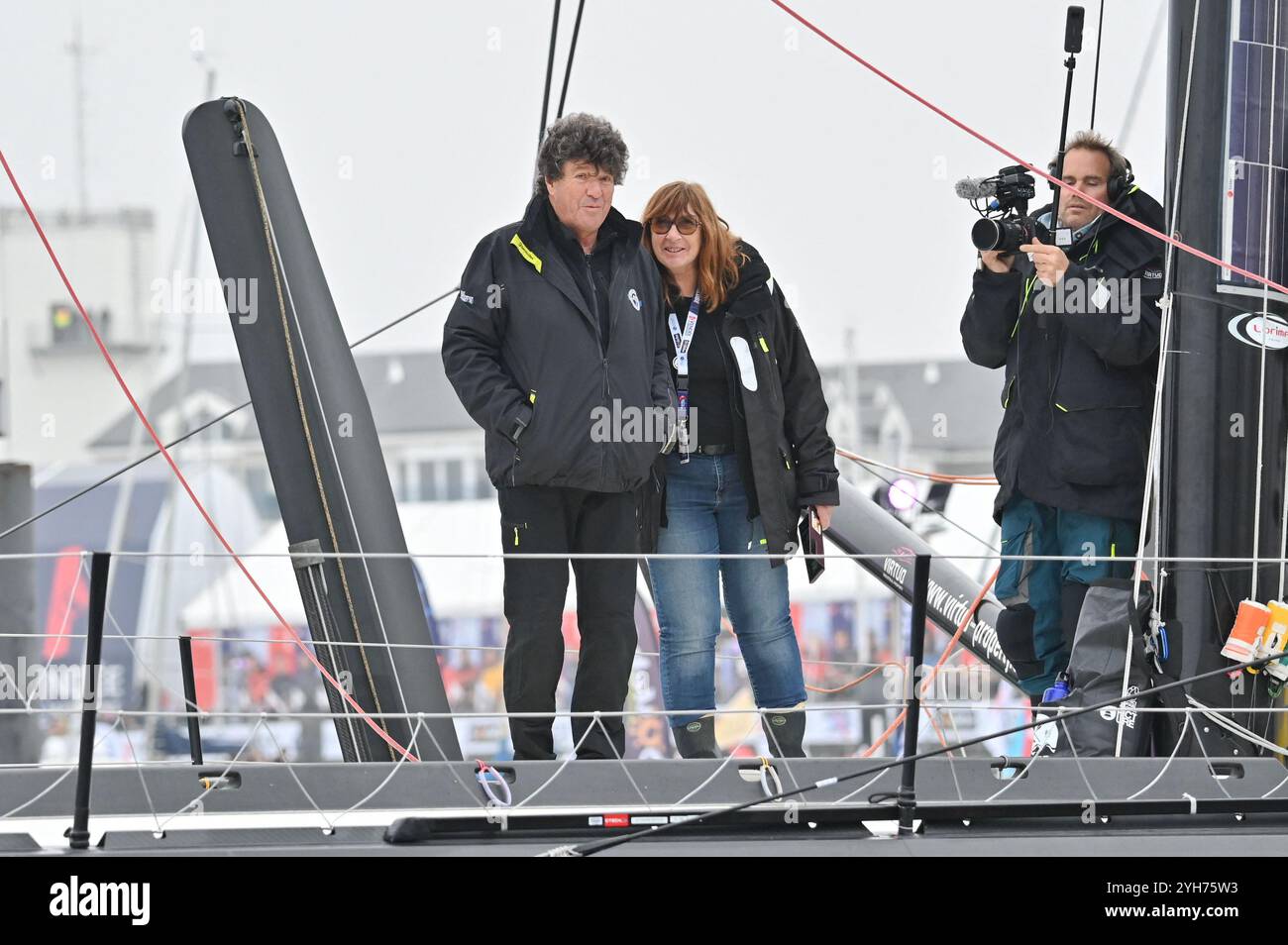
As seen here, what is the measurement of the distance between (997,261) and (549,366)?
32.1 inches

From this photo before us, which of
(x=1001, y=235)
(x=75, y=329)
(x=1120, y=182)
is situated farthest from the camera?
(x=75, y=329)

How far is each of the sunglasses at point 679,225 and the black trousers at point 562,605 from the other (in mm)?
440

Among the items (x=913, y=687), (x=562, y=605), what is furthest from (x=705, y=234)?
(x=913, y=687)

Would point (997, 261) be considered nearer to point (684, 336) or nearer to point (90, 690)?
point (684, 336)

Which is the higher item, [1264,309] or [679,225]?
[679,225]

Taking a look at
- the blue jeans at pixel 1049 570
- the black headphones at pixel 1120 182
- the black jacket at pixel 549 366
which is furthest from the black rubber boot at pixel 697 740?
the black headphones at pixel 1120 182

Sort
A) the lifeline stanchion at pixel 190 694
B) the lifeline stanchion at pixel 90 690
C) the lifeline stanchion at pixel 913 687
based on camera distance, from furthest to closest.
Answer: the lifeline stanchion at pixel 190 694 < the lifeline stanchion at pixel 913 687 < the lifeline stanchion at pixel 90 690

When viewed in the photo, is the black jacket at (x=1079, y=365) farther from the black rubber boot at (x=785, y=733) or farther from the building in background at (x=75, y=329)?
the building in background at (x=75, y=329)

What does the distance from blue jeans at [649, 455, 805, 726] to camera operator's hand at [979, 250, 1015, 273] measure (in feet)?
1.87

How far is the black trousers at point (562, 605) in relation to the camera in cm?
234

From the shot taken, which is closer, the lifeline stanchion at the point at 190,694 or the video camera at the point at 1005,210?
the lifeline stanchion at the point at 190,694

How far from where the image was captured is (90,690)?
1.88 metres

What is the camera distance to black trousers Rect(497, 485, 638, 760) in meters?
2.34
